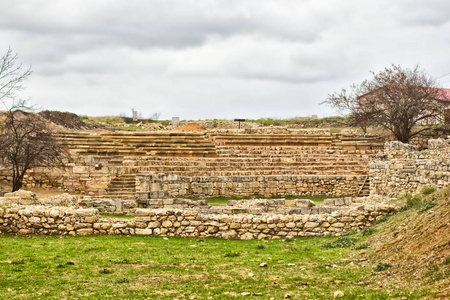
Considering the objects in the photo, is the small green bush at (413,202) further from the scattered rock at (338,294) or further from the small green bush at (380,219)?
the scattered rock at (338,294)

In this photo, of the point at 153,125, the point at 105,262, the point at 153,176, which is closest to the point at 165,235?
the point at 105,262

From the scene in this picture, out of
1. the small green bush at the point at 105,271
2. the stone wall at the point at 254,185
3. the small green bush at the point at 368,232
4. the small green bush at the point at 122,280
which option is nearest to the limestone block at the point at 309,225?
the small green bush at the point at 368,232

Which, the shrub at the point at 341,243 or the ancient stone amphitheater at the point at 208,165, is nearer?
the shrub at the point at 341,243

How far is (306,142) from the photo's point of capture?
3478cm

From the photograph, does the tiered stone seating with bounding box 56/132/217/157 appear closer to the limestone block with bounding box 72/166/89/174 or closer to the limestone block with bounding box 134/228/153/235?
the limestone block with bounding box 72/166/89/174

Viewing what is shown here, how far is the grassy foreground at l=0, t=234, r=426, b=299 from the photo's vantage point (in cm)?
878

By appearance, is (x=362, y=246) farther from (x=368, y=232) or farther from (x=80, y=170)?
(x=80, y=170)

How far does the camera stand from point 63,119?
144 ft

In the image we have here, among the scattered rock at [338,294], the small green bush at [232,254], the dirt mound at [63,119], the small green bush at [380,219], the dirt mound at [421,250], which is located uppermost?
the dirt mound at [63,119]

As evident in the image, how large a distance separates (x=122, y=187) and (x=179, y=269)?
54.7 ft

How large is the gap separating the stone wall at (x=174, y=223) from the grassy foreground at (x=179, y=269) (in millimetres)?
392

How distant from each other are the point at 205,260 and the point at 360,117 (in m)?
28.2

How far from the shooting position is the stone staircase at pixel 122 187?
26.1 meters

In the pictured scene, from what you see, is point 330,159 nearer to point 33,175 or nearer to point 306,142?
point 306,142
